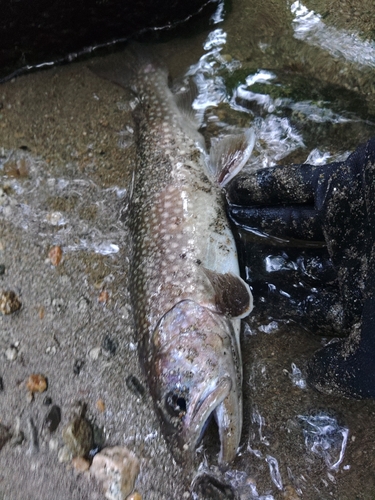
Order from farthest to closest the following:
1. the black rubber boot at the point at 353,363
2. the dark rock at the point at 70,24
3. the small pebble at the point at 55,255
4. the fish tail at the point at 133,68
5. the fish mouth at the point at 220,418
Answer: the fish tail at the point at 133,68
the dark rock at the point at 70,24
the small pebble at the point at 55,255
the fish mouth at the point at 220,418
the black rubber boot at the point at 353,363

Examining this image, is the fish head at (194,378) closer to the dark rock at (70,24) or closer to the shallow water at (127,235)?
the shallow water at (127,235)

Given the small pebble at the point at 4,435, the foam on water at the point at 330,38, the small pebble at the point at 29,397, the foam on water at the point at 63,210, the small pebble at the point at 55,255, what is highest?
the foam on water at the point at 330,38

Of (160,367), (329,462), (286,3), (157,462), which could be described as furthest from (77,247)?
(286,3)

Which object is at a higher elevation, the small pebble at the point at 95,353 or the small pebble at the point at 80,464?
the small pebble at the point at 95,353

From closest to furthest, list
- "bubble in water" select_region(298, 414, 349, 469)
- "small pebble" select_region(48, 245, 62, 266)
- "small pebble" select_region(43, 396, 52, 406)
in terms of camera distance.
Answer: "bubble in water" select_region(298, 414, 349, 469), "small pebble" select_region(43, 396, 52, 406), "small pebble" select_region(48, 245, 62, 266)

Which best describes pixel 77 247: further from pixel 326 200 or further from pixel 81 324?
pixel 326 200

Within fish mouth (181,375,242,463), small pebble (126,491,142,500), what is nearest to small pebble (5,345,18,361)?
small pebble (126,491,142,500)

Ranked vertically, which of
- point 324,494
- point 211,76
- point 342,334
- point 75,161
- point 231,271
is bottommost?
point 324,494

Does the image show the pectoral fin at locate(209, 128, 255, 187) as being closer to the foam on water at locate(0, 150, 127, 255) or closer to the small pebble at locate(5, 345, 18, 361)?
the foam on water at locate(0, 150, 127, 255)

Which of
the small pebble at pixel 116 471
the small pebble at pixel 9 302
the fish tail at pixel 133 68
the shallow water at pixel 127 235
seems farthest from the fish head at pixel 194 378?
the fish tail at pixel 133 68
